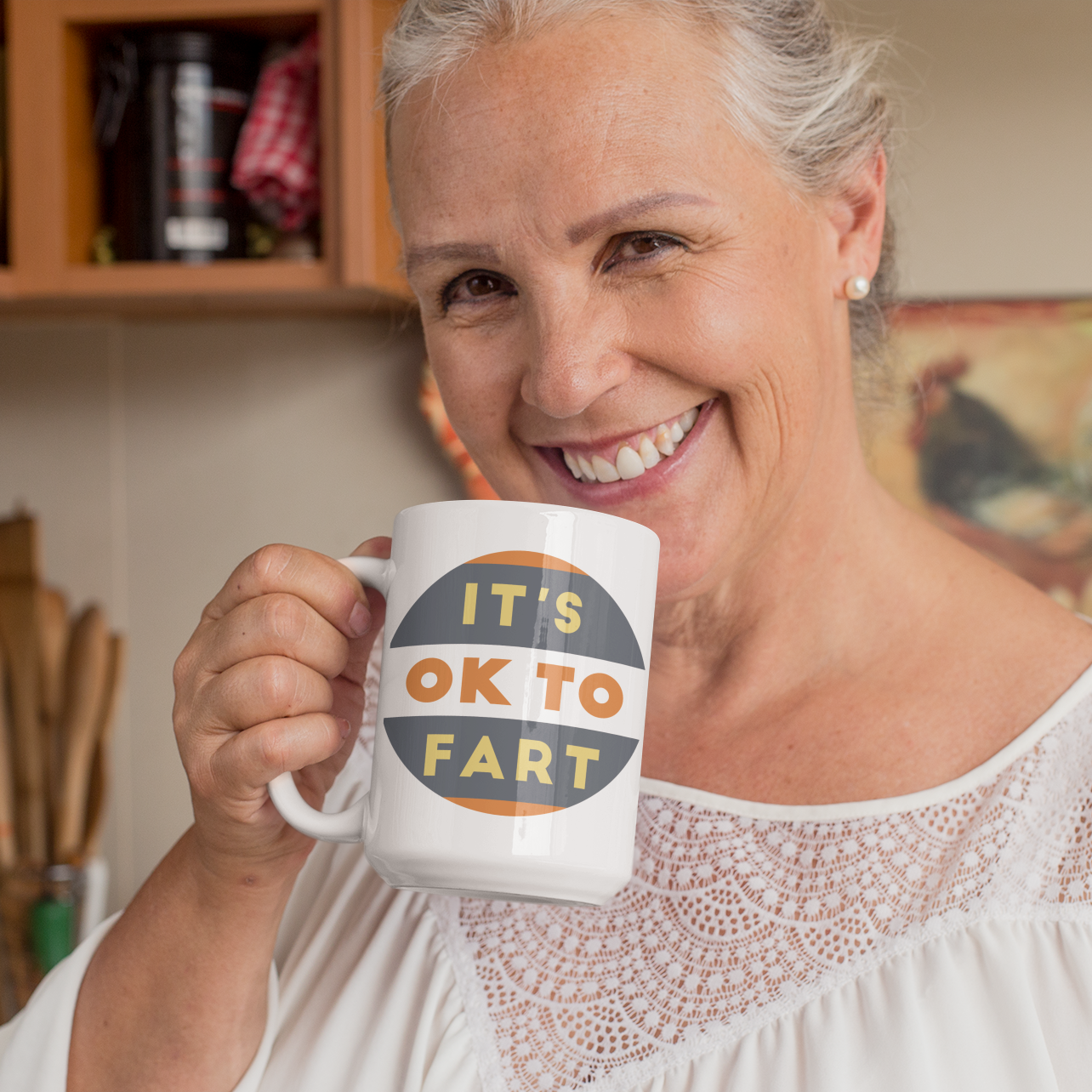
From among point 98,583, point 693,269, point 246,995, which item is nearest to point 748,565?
point 693,269

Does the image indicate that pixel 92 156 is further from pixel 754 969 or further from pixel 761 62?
pixel 754 969

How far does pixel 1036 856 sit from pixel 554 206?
19.5 inches

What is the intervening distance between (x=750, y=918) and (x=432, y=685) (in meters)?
0.32

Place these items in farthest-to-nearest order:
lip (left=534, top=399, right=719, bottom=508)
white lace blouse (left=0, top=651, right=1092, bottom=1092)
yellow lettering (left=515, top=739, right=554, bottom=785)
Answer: lip (left=534, top=399, right=719, bottom=508) → white lace blouse (left=0, top=651, right=1092, bottom=1092) → yellow lettering (left=515, top=739, right=554, bottom=785)

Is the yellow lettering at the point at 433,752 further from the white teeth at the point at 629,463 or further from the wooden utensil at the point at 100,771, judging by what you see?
the wooden utensil at the point at 100,771

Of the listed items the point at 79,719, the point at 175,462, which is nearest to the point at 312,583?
the point at 79,719

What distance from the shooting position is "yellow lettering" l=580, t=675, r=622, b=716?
578 millimetres

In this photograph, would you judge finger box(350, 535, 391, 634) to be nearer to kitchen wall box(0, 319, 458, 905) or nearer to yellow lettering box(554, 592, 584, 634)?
yellow lettering box(554, 592, 584, 634)

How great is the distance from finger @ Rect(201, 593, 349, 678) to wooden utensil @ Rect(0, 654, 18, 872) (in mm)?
1114

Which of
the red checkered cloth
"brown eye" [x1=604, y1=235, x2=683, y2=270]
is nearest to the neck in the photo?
"brown eye" [x1=604, y1=235, x2=683, y2=270]

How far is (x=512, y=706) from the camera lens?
56 cm

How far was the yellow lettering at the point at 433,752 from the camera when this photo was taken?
574mm

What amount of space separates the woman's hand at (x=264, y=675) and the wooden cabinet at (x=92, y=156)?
2.73 feet

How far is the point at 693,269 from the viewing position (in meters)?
0.75
